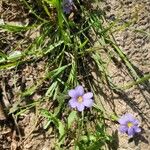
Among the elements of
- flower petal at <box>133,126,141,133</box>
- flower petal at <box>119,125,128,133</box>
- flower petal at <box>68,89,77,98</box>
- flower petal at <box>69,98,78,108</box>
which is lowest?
flower petal at <box>133,126,141,133</box>

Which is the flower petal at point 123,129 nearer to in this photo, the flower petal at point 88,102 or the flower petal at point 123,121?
the flower petal at point 123,121

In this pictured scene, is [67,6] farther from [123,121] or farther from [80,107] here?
[123,121]

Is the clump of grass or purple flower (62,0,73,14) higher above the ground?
purple flower (62,0,73,14)

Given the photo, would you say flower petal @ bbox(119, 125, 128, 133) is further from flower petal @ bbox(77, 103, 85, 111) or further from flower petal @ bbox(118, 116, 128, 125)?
flower petal @ bbox(77, 103, 85, 111)

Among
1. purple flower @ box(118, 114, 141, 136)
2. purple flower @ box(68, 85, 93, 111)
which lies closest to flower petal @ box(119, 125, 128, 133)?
purple flower @ box(118, 114, 141, 136)

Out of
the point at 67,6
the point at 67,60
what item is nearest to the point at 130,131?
the point at 67,60

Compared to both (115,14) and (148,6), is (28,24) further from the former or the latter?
(148,6)
